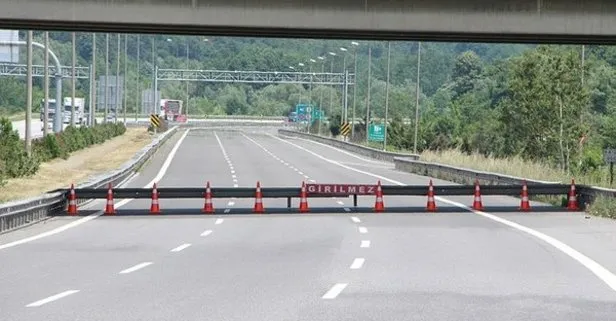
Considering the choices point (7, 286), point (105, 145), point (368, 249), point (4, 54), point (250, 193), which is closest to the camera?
point (7, 286)

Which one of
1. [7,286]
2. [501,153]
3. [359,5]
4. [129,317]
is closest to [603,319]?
[129,317]

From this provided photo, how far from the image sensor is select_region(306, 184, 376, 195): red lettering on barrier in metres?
34.0

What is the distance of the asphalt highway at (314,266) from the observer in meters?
14.1

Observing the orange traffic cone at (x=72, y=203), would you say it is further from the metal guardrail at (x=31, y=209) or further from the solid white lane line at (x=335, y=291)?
the solid white lane line at (x=335, y=291)

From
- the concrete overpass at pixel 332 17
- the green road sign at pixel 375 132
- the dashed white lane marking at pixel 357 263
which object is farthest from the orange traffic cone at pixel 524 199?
the green road sign at pixel 375 132

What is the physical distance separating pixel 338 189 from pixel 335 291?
60.2 ft

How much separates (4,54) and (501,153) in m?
38.2

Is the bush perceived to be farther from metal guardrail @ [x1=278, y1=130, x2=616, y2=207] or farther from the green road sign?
the green road sign

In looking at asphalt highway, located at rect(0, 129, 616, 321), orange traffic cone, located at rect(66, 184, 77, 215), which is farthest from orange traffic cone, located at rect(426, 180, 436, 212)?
orange traffic cone, located at rect(66, 184, 77, 215)

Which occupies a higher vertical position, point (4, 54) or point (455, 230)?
point (4, 54)

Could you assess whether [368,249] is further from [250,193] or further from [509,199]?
[509,199]

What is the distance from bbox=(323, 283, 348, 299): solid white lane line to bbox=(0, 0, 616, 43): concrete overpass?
1462cm

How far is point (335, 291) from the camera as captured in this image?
15898 mm

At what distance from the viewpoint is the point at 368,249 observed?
75.2 ft
